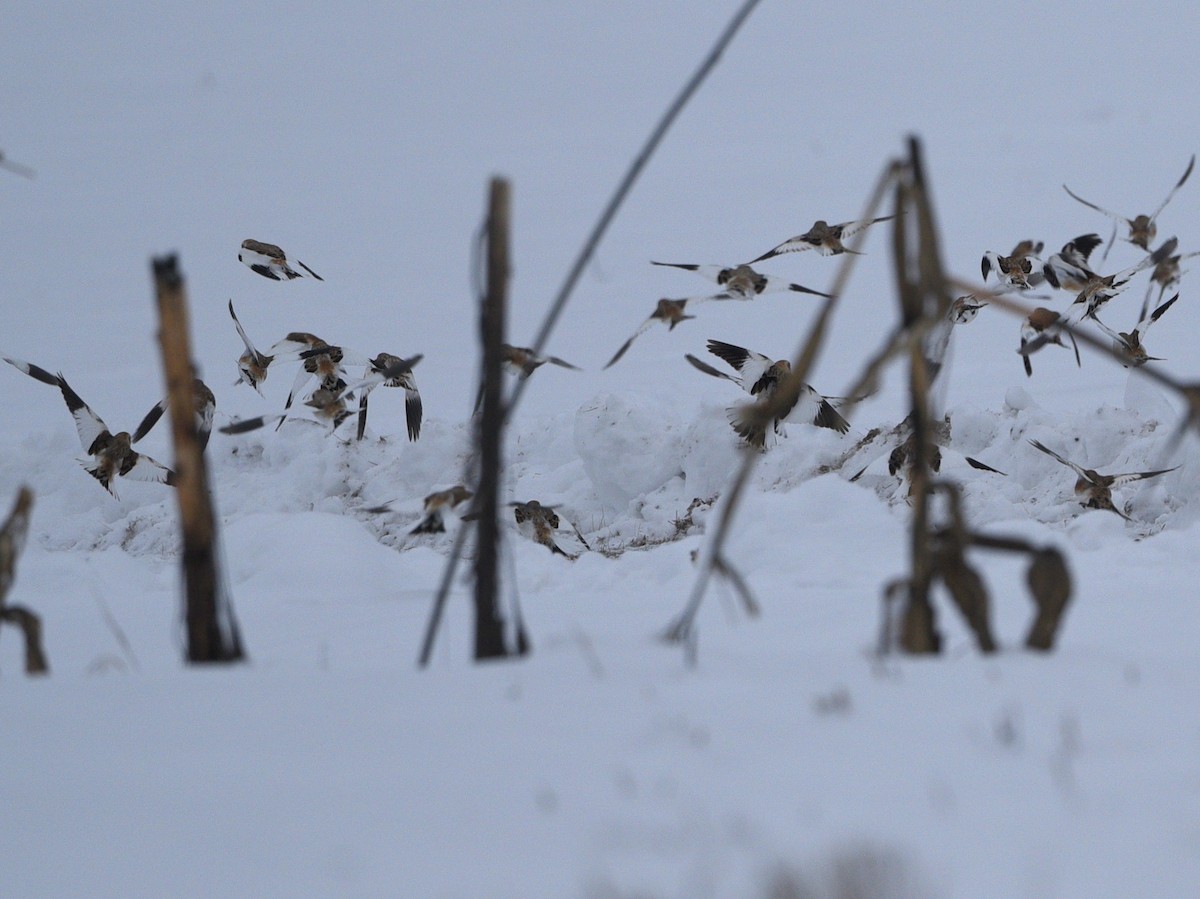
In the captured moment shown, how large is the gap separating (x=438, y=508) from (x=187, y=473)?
1957 millimetres

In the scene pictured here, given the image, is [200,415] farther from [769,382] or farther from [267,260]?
[769,382]

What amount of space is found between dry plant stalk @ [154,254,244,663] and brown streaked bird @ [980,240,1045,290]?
392 centimetres

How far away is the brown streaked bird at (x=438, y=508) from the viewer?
3248mm

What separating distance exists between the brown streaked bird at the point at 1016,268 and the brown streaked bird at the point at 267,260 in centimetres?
268

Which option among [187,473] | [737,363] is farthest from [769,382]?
[187,473]

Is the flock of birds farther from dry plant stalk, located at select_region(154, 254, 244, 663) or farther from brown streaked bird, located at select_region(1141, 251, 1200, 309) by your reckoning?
dry plant stalk, located at select_region(154, 254, 244, 663)

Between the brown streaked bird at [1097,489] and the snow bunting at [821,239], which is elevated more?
the snow bunting at [821,239]

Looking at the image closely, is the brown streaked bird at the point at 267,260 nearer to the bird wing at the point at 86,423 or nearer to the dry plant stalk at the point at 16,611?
the bird wing at the point at 86,423

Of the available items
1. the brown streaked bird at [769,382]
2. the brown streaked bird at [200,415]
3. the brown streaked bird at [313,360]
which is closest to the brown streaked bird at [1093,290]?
the brown streaked bird at [769,382]

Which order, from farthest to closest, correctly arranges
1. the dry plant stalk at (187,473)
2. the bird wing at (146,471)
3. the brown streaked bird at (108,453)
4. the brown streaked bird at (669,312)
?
the bird wing at (146,471) < the brown streaked bird at (108,453) < the brown streaked bird at (669,312) < the dry plant stalk at (187,473)

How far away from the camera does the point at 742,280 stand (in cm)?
334

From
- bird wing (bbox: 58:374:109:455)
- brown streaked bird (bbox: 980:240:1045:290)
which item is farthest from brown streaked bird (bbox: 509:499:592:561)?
brown streaked bird (bbox: 980:240:1045:290)

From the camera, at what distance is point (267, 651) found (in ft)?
5.80

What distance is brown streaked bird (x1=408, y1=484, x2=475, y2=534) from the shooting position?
3.25m
